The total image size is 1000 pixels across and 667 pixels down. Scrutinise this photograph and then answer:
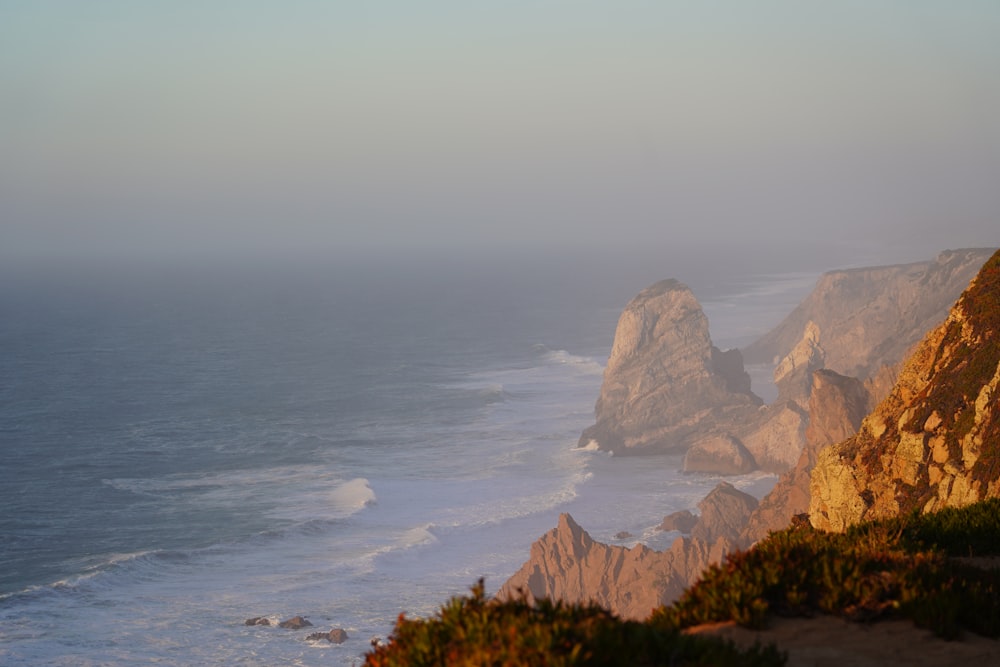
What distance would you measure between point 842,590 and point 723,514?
5304 cm

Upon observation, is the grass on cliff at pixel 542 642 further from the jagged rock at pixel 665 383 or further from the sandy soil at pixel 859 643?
the jagged rock at pixel 665 383

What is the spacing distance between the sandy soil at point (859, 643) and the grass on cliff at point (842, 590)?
0.11 metres

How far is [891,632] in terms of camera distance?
9.73 m

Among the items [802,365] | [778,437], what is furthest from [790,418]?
[802,365]

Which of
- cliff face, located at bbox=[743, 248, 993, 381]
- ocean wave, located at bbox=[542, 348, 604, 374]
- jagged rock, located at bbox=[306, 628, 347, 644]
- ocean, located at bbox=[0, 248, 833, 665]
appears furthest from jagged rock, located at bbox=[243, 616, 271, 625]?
ocean wave, located at bbox=[542, 348, 604, 374]

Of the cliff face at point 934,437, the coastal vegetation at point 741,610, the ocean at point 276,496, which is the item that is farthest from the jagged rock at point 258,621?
the coastal vegetation at point 741,610

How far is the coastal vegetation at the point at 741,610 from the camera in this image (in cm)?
819

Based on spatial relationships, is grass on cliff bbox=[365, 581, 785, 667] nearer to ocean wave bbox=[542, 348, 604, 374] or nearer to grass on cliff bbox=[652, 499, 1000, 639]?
grass on cliff bbox=[652, 499, 1000, 639]

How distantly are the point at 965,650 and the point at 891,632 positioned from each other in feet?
2.10

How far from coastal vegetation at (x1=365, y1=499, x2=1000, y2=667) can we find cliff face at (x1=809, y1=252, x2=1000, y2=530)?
611 inches

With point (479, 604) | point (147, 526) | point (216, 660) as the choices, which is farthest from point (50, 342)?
point (479, 604)

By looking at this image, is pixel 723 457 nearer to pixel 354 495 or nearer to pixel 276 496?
pixel 354 495

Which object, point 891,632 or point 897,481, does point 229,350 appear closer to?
point 897,481

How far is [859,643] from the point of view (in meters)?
9.48
